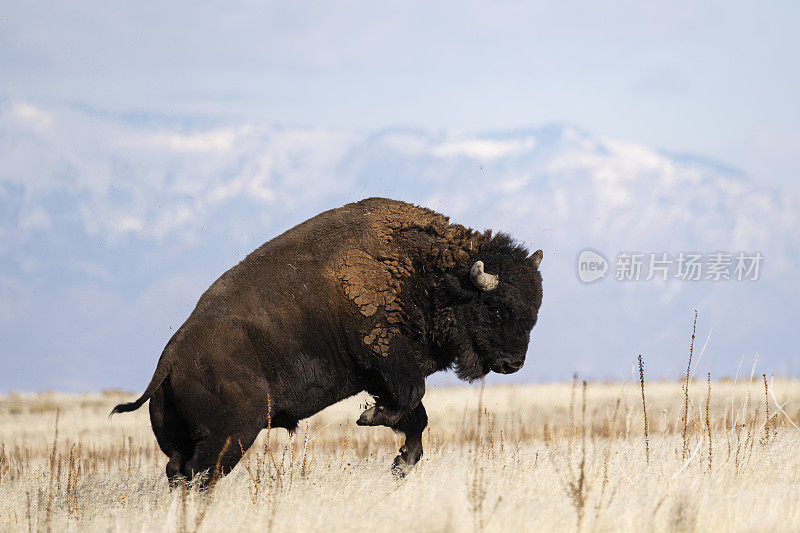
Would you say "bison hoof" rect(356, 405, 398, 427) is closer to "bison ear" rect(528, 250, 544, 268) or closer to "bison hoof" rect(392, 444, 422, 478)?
"bison hoof" rect(392, 444, 422, 478)

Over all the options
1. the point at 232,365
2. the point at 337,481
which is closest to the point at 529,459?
the point at 337,481

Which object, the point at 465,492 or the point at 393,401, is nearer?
the point at 465,492

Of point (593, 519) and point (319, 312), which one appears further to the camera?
point (319, 312)

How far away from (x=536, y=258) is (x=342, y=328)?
242 centimetres

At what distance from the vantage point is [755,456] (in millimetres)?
9898

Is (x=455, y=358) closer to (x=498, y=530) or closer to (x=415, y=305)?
(x=415, y=305)

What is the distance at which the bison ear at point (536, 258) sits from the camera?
30.2 feet

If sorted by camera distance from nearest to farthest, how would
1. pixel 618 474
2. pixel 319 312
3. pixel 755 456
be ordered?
pixel 319 312 → pixel 618 474 → pixel 755 456

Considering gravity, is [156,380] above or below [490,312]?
below

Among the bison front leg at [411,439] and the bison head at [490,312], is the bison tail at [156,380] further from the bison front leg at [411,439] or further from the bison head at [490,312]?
the bison head at [490,312]

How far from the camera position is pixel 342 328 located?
838 cm

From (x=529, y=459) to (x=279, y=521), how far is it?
13.8 ft

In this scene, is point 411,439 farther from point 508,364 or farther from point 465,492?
point 465,492

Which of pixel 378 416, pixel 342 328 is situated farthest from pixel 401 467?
pixel 342 328
